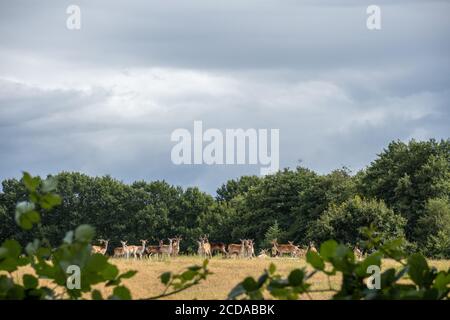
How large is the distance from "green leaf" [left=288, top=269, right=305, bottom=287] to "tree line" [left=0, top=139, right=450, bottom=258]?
1574 inches

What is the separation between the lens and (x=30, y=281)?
2.09 meters

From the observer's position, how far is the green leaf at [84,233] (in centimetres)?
196

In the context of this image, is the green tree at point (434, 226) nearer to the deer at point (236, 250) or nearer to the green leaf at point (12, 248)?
Result: the deer at point (236, 250)

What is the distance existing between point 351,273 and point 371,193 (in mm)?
65585

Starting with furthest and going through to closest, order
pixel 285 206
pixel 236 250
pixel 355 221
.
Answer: pixel 285 206 → pixel 355 221 → pixel 236 250

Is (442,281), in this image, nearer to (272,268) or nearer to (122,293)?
(272,268)

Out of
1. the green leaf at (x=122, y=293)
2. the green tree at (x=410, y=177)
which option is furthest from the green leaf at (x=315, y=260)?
the green tree at (x=410, y=177)

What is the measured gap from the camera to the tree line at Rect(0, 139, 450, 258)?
2351 inches

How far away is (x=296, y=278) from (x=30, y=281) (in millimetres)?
667

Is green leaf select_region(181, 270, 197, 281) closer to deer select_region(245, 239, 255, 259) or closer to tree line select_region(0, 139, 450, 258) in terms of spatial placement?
deer select_region(245, 239, 255, 259)

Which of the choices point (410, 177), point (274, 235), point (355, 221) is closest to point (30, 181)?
point (355, 221)

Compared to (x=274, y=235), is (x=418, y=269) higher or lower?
higher

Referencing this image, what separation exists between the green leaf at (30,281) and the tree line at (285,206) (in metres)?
39.7
